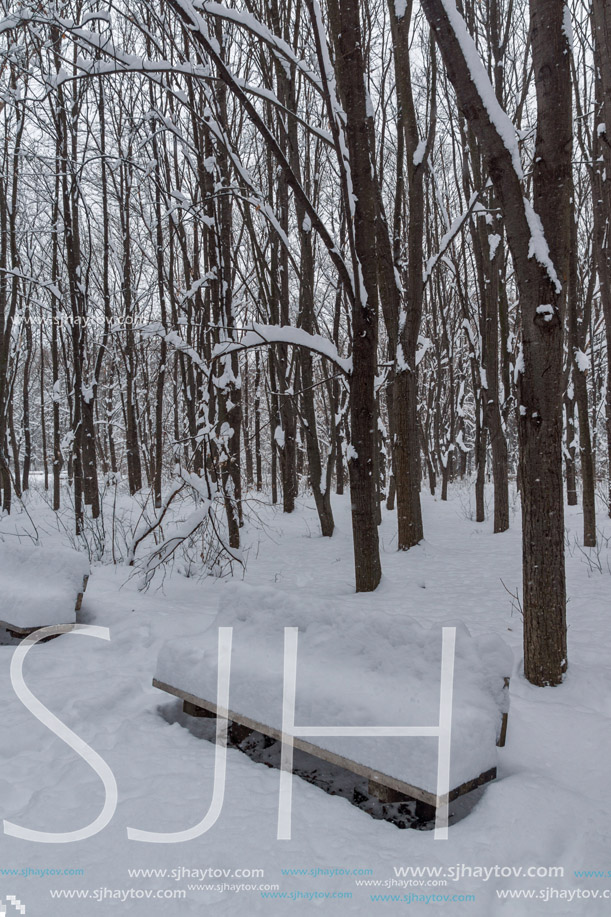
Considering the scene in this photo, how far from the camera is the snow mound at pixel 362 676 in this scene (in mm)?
1984

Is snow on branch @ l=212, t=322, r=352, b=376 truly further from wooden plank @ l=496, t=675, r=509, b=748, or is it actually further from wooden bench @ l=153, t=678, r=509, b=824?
wooden plank @ l=496, t=675, r=509, b=748

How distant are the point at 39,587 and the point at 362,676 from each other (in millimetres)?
2755

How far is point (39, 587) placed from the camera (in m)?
4.09

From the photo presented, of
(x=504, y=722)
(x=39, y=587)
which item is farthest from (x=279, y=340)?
(x=504, y=722)

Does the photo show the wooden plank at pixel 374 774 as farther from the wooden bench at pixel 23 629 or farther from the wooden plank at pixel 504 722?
the wooden bench at pixel 23 629

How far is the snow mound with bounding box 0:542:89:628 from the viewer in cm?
381

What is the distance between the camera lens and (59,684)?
3211mm

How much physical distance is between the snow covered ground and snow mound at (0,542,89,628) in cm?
21

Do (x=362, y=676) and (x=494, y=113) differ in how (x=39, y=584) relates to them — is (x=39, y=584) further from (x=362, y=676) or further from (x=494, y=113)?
(x=494, y=113)

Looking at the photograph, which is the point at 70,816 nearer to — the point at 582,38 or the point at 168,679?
the point at 168,679

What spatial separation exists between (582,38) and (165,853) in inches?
350

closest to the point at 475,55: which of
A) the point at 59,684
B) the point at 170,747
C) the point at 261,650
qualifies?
the point at 261,650

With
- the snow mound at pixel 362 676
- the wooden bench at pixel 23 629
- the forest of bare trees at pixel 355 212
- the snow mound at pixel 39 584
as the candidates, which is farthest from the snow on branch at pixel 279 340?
the snow mound at pixel 362 676

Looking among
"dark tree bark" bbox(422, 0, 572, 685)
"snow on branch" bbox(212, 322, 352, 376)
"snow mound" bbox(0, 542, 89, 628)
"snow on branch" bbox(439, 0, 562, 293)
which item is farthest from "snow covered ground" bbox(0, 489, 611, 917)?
"snow on branch" bbox(212, 322, 352, 376)
